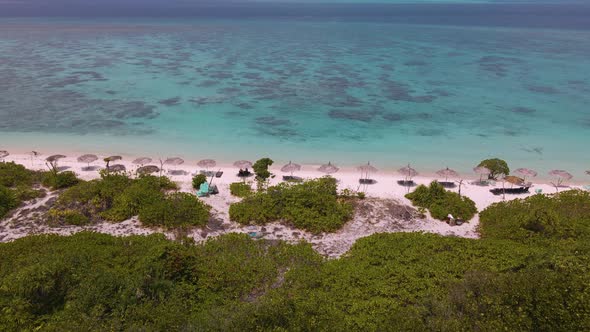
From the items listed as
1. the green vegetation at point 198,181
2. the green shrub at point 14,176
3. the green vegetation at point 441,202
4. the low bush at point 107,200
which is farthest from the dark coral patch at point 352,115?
the green shrub at point 14,176

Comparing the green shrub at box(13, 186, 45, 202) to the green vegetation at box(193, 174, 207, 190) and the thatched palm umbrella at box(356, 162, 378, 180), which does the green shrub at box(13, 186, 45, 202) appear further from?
the thatched palm umbrella at box(356, 162, 378, 180)

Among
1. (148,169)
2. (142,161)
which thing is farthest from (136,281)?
(142,161)

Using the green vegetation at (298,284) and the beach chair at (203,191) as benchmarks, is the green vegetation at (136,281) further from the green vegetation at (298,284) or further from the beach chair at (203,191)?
the beach chair at (203,191)

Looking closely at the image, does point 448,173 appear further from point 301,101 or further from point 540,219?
point 301,101

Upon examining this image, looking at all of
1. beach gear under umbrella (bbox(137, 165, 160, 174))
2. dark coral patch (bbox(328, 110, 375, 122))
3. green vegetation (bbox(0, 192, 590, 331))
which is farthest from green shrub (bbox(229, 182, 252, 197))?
dark coral patch (bbox(328, 110, 375, 122))

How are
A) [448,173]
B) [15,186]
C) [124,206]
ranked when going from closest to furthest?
[124,206] → [15,186] → [448,173]

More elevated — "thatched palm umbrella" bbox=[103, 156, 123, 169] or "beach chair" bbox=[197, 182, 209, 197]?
"thatched palm umbrella" bbox=[103, 156, 123, 169]
